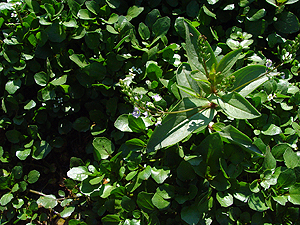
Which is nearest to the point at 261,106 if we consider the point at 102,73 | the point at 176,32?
the point at 176,32

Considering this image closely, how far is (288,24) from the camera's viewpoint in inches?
122

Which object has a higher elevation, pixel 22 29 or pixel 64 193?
pixel 22 29

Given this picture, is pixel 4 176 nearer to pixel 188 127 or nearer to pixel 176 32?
pixel 188 127

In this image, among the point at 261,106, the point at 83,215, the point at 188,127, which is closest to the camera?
the point at 188,127

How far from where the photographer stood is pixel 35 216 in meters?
2.79

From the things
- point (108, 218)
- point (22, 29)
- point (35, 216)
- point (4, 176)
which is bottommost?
point (35, 216)

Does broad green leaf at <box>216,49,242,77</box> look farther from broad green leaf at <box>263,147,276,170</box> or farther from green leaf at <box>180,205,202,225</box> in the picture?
green leaf at <box>180,205,202,225</box>

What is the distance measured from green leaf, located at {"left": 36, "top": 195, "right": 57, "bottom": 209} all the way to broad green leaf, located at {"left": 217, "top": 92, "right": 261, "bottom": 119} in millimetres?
1997

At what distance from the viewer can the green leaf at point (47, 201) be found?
2.73 m

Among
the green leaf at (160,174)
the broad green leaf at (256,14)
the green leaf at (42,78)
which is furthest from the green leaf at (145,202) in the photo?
the broad green leaf at (256,14)

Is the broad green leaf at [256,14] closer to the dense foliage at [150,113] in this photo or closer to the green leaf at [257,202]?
the dense foliage at [150,113]

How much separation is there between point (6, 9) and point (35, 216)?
7.14ft

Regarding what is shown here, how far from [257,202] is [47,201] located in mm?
2062

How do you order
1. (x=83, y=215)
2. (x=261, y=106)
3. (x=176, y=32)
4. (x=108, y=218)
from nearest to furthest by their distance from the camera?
(x=108, y=218) < (x=261, y=106) < (x=83, y=215) < (x=176, y=32)
